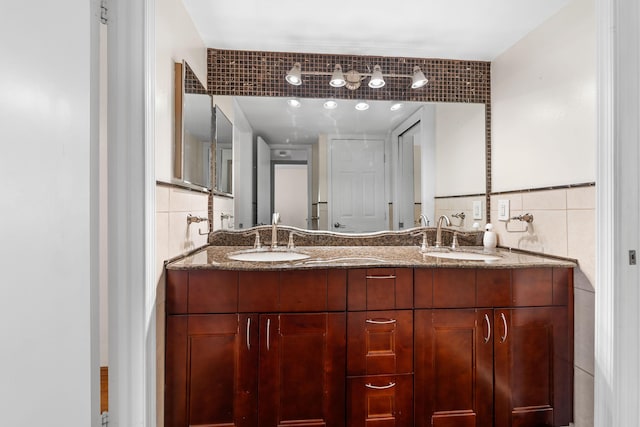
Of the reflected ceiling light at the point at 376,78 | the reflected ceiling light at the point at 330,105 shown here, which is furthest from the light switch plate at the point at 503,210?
the reflected ceiling light at the point at 330,105

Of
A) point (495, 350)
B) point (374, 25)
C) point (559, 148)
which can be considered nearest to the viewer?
point (495, 350)

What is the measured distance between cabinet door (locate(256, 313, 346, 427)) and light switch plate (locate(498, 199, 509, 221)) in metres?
1.36

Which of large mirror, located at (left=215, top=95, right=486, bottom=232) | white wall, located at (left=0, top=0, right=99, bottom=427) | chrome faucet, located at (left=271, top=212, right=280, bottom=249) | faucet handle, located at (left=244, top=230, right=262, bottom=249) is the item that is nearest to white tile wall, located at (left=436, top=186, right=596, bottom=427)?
large mirror, located at (left=215, top=95, right=486, bottom=232)

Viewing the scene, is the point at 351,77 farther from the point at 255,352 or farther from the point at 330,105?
the point at 255,352

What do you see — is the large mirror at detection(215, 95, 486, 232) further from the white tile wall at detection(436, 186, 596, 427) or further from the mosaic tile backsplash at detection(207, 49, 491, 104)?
the white tile wall at detection(436, 186, 596, 427)

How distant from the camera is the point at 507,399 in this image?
1.53 metres

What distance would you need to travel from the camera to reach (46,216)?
30.5 inches

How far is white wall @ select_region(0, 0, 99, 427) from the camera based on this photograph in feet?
2.22

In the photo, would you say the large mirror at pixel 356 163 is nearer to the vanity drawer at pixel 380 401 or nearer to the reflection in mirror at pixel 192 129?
the reflection in mirror at pixel 192 129

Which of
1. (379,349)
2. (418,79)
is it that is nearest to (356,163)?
(418,79)

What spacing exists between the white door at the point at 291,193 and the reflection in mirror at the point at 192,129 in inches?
17.5

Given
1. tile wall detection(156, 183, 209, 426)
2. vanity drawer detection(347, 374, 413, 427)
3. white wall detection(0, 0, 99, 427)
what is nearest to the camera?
white wall detection(0, 0, 99, 427)

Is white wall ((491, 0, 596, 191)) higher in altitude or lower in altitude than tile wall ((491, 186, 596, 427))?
higher

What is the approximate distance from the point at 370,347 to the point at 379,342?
0.05m
